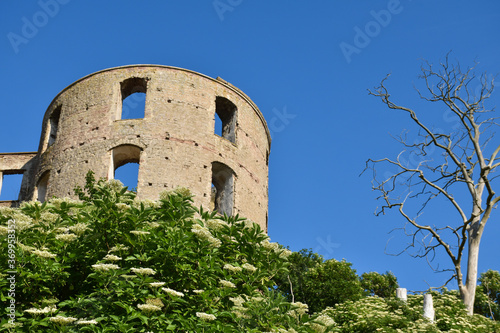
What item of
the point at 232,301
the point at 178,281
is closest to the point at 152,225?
the point at 178,281

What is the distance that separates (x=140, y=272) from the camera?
6559 millimetres

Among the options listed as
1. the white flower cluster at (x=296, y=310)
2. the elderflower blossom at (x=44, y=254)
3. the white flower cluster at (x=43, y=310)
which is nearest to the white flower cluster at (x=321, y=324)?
the white flower cluster at (x=296, y=310)

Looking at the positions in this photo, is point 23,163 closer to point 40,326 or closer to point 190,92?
point 190,92

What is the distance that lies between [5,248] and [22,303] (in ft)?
2.28

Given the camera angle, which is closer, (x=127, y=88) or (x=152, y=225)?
(x=152, y=225)

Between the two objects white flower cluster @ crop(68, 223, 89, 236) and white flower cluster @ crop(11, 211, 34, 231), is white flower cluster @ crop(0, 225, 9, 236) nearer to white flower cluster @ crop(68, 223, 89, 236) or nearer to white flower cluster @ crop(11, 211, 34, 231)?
white flower cluster @ crop(11, 211, 34, 231)

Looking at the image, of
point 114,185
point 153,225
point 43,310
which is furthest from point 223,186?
point 43,310

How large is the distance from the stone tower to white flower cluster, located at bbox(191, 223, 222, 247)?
949 cm

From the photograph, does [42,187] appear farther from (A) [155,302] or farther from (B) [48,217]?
(A) [155,302]

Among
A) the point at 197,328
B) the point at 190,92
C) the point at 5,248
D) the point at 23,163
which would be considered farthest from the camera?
the point at 23,163

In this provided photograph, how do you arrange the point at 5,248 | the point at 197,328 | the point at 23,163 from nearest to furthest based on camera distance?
the point at 197,328
the point at 5,248
the point at 23,163

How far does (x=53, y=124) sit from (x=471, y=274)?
14166 mm

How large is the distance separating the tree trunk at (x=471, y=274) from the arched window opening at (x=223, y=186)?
6.70m

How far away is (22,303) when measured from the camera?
7246 mm
